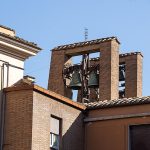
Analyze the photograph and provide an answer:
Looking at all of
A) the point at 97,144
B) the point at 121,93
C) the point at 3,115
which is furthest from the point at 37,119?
the point at 121,93

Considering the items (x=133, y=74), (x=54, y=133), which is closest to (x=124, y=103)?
(x=54, y=133)

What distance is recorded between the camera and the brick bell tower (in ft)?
135

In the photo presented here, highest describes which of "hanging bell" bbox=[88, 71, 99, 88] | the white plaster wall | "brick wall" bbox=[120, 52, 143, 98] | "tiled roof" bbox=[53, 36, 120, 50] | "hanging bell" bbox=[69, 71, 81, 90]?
"tiled roof" bbox=[53, 36, 120, 50]

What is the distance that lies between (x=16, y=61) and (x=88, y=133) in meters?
3.89

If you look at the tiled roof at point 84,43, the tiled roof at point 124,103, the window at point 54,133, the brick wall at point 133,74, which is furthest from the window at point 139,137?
the brick wall at point 133,74

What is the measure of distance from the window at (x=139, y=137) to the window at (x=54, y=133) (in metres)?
2.60

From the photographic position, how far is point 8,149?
83.6 feet

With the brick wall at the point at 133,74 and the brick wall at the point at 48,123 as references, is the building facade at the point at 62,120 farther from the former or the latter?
the brick wall at the point at 133,74

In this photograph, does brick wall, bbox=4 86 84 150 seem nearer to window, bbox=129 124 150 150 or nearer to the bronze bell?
window, bbox=129 124 150 150

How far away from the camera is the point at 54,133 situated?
88.2ft

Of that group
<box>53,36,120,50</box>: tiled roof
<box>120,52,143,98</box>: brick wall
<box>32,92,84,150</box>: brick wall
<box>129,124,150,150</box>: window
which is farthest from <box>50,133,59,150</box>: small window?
<box>120,52,143,98</box>: brick wall

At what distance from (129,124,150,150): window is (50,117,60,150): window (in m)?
2.60

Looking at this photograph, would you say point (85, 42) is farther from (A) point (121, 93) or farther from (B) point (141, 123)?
(B) point (141, 123)

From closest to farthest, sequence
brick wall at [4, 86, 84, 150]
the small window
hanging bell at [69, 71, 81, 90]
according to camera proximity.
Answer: brick wall at [4, 86, 84, 150], the small window, hanging bell at [69, 71, 81, 90]
